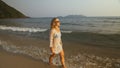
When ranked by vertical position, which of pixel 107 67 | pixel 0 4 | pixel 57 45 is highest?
pixel 0 4

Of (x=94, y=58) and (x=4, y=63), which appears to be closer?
(x=4, y=63)

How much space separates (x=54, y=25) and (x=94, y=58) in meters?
2.90

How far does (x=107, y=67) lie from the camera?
22.3ft

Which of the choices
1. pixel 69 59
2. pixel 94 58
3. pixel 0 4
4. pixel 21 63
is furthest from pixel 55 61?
pixel 0 4

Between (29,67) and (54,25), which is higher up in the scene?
(54,25)

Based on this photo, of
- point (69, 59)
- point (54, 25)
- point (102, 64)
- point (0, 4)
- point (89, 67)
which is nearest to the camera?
point (54, 25)

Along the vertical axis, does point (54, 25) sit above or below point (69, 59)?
above

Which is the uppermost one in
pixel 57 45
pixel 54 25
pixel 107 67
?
pixel 54 25

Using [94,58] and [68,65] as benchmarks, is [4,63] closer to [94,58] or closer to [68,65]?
[68,65]

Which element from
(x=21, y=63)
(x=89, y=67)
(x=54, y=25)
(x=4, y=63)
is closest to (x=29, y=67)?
(x=21, y=63)

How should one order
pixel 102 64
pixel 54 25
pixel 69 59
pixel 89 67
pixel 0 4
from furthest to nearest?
1. pixel 0 4
2. pixel 69 59
3. pixel 102 64
4. pixel 89 67
5. pixel 54 25

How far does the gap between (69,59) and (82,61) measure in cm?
56

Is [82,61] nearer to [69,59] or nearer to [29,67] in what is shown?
[69,59]

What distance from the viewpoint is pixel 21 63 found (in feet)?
22.4
